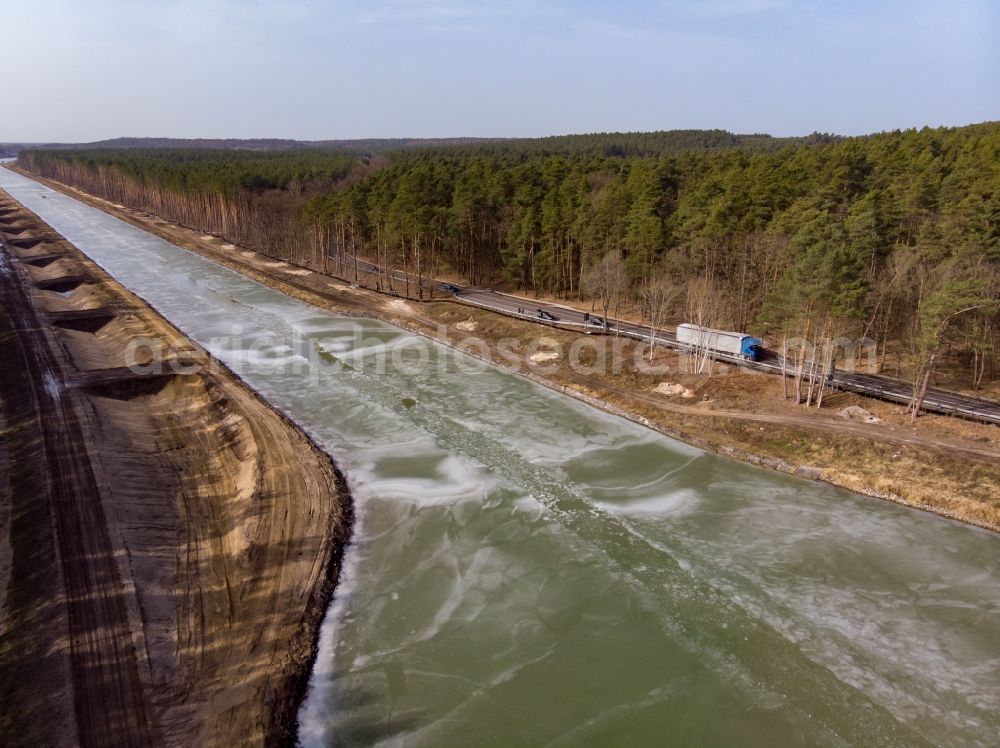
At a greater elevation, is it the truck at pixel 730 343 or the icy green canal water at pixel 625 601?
the truck at pixel 730 343

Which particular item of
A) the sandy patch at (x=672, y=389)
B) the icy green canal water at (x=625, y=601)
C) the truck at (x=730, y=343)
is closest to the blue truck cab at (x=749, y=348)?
the truck at (x=730, y=343)

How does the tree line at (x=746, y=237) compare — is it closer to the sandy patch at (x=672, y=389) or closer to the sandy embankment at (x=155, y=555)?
the sandy patch at (x=672, y=389)

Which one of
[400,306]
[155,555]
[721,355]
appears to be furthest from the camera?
[400,306]

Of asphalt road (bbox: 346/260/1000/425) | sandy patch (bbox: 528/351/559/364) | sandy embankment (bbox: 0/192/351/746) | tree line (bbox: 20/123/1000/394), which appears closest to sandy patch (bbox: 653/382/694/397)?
asphalt road (bbox: 346/260/1000/425)

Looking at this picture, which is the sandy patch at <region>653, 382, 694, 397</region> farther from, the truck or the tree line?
the tree line

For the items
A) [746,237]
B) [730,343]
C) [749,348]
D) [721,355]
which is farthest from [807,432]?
[746,237]

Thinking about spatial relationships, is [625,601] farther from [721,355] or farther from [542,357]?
[542,357]

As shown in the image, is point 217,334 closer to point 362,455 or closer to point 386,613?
point 362,455
